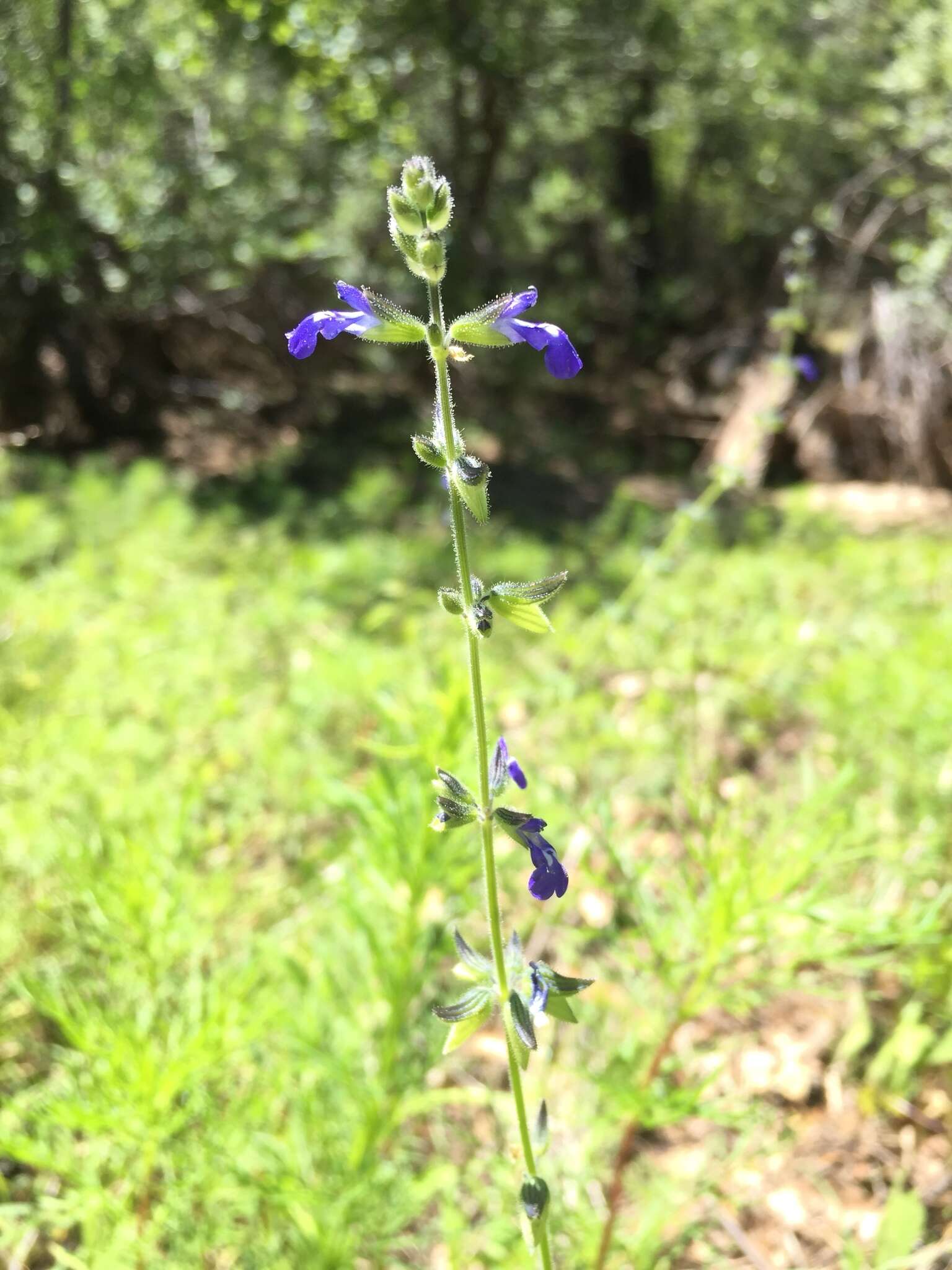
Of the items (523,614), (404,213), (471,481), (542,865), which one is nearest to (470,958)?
(542,865)

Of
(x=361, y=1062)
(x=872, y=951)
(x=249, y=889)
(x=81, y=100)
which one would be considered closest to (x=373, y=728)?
(x=249, y=889)

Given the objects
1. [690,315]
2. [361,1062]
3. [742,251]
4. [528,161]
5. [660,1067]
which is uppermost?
[528,161]

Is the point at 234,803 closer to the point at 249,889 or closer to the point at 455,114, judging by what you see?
the point at 249,889

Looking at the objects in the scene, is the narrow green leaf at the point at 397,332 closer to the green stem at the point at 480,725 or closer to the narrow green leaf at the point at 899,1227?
the green stem at the point at 480,725

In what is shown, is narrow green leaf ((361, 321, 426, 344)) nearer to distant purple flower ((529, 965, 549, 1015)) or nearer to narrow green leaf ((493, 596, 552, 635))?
narrow green leaf ((493, 596, 552, 635))

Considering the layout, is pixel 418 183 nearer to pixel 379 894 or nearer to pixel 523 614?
pixel 523 614

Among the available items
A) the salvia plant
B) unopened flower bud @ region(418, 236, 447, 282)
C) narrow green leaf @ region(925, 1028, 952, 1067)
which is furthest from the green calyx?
narrow green leaf @ region(925, 1028, 952, 1067)

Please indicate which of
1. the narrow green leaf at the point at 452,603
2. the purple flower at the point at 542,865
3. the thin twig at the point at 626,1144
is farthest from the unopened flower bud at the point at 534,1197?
the narrow green leaf at the point at 452,603
